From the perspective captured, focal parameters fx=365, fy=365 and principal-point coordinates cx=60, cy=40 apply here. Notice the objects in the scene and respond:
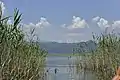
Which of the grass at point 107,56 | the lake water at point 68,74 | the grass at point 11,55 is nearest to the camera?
the grass at point 11,55

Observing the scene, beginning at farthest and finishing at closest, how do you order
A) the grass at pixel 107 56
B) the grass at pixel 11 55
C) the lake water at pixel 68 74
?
the lake water at pixel 68 74 < the grass at pixel 107 56 < the grass at pixel 11 55

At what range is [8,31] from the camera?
7074mm

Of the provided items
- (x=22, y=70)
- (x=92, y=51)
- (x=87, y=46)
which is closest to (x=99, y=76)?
(x=92, y=51)

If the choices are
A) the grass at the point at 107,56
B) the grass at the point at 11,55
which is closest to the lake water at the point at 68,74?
the grass at the point at 107,56

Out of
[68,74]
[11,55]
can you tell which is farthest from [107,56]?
[68,74]

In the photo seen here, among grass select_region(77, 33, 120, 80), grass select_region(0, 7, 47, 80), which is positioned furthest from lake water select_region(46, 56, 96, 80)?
grass select_region(0, 7, 47, 80)

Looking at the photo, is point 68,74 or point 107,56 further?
point 68,74

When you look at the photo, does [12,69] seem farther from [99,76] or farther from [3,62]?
[99,76]

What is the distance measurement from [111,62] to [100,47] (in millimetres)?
1358

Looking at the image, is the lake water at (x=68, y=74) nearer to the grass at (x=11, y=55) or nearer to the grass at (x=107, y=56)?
the grass at (x=107, y=56)

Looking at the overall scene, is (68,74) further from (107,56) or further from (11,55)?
(11,55)

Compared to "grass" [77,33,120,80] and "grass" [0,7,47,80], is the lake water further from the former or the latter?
"grass" [0,7,47,80]

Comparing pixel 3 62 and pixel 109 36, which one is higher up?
pixel 109 36

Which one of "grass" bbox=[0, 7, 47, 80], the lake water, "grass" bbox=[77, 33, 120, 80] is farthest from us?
the lake water
